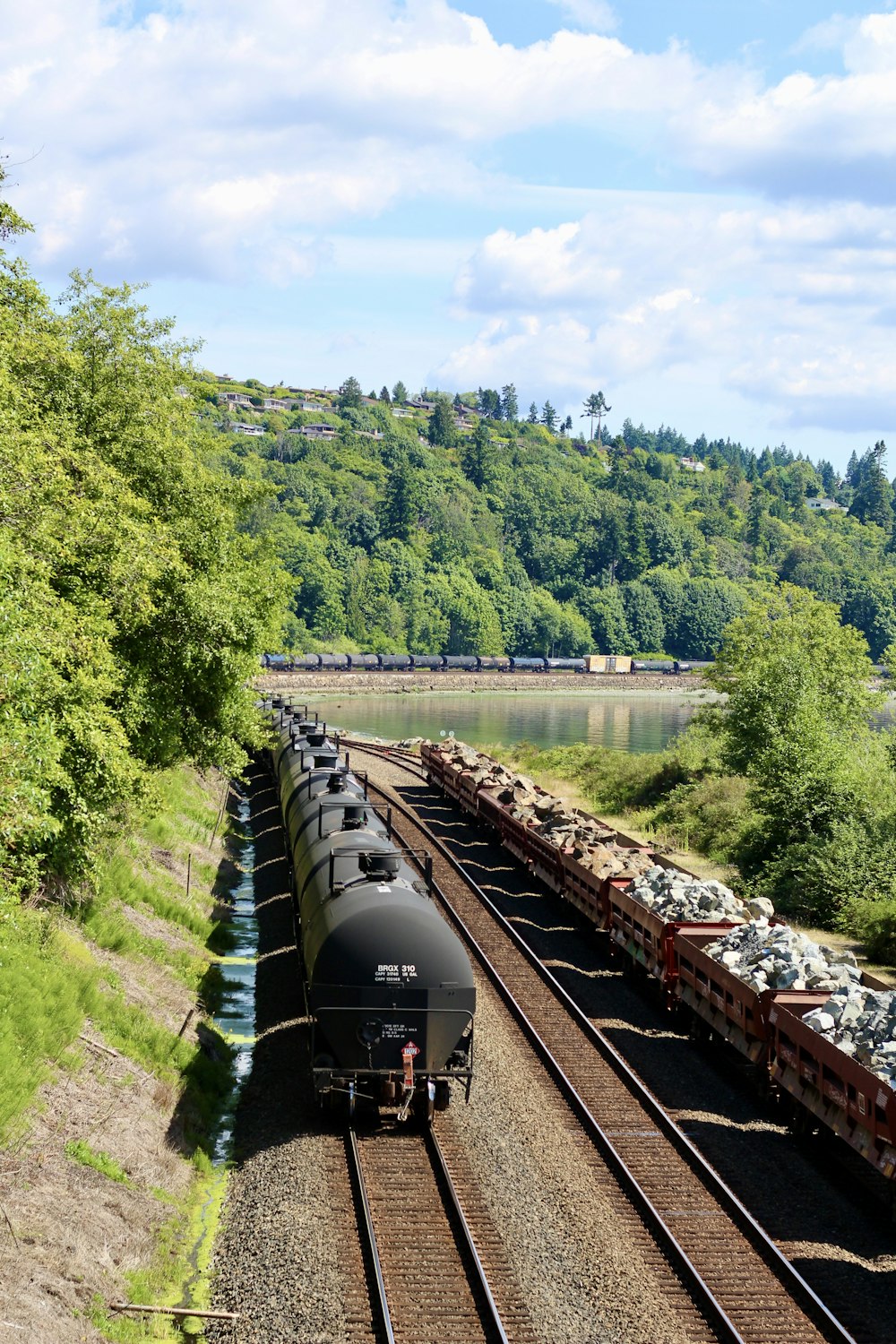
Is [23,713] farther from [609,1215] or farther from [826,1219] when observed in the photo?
[826,1219]

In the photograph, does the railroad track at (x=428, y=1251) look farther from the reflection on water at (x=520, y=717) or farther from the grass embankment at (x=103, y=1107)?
the reflection on water at (x=520, y=717)

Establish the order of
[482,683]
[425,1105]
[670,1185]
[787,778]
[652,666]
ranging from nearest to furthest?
1. [670,1185]
2. [425,1105]
3. [787,778]
4. [482,683]
5. [652,666]

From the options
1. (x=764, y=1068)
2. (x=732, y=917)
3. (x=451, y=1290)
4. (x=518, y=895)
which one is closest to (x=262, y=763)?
(x=518, y=895)

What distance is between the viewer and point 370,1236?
13430 millimetres

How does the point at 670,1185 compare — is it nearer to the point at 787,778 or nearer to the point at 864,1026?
the point at 864,1026

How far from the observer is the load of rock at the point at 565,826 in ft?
91.7

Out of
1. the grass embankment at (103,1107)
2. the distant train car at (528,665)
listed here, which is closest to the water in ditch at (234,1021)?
the grass embankment at (103,1107)

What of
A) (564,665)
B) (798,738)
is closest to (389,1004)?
(798,738)

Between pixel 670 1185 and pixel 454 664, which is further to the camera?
pixel 454 664

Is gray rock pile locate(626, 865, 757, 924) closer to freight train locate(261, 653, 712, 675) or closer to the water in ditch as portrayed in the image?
the water in ditch

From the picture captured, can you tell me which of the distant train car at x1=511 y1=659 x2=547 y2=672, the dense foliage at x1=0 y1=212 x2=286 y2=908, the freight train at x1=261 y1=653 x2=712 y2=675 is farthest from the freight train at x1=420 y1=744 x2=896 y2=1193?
the distant train car at x1=511 y1=659 x2=547 y2=672

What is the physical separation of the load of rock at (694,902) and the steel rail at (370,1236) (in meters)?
8.64

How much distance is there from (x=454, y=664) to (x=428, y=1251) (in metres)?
148

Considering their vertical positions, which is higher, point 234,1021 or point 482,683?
point 482,683
